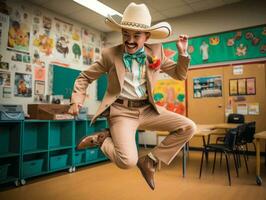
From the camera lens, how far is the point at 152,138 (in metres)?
6.59

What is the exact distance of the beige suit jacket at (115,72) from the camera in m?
1.83

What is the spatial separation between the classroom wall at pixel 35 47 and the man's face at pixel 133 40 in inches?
137

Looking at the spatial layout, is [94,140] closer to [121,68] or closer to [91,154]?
[121,68]

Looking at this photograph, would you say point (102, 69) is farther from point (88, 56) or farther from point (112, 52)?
point (88, 56)

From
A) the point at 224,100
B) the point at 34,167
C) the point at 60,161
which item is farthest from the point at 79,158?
A: the point at 224,100

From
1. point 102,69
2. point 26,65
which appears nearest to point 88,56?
point 26,65

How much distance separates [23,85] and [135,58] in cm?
366

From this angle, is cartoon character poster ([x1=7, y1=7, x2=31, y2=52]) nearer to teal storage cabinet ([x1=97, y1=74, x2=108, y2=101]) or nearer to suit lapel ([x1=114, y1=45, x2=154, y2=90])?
teal storage cabinet ([x1=97, y1=74, x2=108, y2=101])

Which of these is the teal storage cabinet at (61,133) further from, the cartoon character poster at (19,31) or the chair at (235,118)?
the chair at (235,118)

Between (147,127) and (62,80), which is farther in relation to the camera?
(62,80)

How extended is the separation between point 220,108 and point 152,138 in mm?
1954

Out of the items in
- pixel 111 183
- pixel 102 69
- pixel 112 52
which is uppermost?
pixel 112 52

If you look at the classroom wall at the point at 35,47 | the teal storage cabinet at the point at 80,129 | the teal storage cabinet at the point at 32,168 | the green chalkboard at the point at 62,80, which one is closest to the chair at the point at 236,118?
the teal storage cabinet at the point at 80,129

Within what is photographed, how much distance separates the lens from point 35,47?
5.08m
